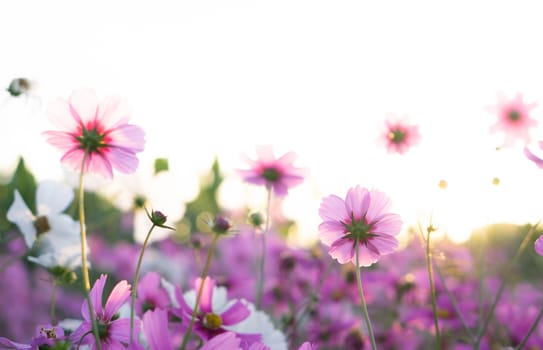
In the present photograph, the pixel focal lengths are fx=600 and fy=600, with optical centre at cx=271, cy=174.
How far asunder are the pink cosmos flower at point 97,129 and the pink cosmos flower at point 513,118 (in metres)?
0.68

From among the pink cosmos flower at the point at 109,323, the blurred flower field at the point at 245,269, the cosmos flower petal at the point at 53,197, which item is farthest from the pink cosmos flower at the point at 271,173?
the pink cosmos flower at the point at 109,323

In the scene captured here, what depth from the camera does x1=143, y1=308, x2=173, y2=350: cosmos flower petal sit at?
500mm

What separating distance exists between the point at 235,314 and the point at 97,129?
24 centimetres

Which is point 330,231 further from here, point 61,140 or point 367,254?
point 61,140

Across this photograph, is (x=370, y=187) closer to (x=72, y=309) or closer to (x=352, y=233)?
(x=352, y=233)

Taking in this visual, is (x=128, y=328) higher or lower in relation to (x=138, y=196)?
lower

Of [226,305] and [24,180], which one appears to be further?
[24,180]

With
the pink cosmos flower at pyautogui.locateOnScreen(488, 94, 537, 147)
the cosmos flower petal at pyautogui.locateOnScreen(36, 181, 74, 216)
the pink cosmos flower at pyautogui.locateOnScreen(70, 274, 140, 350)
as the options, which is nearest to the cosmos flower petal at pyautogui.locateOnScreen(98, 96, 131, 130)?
the pink cosmos flower at pyautogui.locateOnScreen(70, 274, 140, 350)

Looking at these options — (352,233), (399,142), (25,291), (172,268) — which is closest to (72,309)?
(25,291)

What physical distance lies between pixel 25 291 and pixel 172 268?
0.61 metres

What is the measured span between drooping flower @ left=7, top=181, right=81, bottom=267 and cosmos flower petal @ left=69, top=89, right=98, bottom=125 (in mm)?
232

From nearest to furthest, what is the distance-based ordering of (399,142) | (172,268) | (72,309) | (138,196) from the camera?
1. (399,142)
2. (138,196)
3. (172,268)
4. (72,309)

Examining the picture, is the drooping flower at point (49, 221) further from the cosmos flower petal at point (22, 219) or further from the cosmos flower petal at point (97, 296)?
the cosmos flower petal at point (97, 296)

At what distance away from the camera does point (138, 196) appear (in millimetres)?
1213
